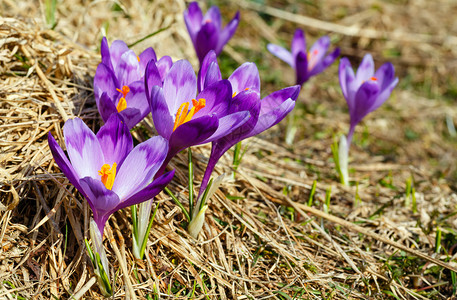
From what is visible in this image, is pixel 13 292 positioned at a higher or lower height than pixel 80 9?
lower

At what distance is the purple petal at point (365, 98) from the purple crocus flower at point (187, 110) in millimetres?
910

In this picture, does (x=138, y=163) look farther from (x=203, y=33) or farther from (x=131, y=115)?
(x=203, y=33)

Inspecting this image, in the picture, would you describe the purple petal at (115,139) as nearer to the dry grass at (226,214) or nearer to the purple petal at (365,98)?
the dry grass at (226,214)

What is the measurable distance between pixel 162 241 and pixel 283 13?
2.96m

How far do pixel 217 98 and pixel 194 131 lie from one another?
0.17m

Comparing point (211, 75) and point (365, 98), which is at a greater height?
point (211, 75)

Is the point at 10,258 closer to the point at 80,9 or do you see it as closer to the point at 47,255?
the point at 47,255

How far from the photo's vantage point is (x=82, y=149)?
1.39 metres

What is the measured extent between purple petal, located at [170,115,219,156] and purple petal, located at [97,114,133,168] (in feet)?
0.47

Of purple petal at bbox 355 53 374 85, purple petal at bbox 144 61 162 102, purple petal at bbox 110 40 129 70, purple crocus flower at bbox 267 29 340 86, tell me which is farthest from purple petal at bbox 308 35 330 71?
purple petal at bbox 144 61 162 102

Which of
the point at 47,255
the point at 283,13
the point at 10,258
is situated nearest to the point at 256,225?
the point at 47,255

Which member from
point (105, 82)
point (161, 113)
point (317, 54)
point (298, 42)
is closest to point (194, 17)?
point (298, 42)

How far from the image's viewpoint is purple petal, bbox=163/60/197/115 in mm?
1562

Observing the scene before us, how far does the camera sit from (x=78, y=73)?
7.29 feet
